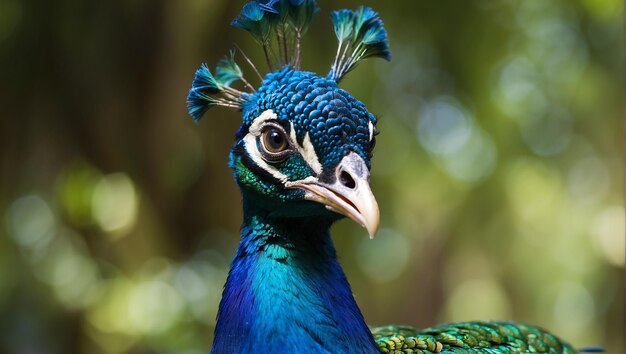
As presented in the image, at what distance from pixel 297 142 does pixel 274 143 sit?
0.07 m

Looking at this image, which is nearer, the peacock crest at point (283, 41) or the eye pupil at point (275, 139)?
the eye pupil at point (275, 139)

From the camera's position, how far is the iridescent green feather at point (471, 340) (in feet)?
6.01

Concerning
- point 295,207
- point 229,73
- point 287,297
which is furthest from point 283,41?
point 287,297

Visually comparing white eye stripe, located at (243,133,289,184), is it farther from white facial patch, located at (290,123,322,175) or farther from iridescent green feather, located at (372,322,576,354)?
iridescent green feather, located at (372,322,576,354)

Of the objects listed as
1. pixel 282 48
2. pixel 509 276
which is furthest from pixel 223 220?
pixel 282 48

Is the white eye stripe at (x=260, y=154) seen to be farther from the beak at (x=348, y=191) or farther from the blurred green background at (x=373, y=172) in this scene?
the blurred green background at (x=373, y=172)

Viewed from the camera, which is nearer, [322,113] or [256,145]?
[322,113]

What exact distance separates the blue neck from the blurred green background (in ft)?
9.50

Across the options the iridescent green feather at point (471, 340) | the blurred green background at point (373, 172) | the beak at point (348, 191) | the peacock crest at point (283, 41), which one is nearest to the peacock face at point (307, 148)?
the beak at point (348, 191)

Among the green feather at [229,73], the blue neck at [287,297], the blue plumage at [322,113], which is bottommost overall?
the blue neck at [287,297]

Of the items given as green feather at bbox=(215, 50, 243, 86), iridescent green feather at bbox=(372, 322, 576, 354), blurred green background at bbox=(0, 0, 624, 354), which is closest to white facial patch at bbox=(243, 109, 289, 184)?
green feather at bbox=(215, 50, 243, 86)

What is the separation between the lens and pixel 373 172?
5203 mm

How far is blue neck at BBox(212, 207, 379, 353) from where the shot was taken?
65.1 inches

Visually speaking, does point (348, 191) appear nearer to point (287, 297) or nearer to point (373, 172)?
point (287, 297)
